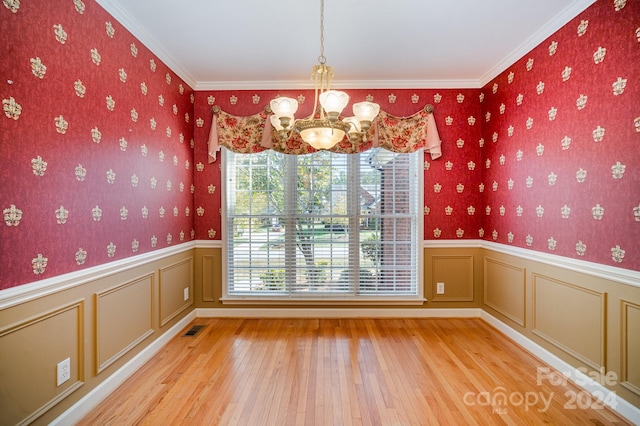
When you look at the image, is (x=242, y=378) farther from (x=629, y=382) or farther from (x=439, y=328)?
(x=629, y=382)

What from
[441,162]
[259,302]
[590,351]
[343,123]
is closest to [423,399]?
[590,351]

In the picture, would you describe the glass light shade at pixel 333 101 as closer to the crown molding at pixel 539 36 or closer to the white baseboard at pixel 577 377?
the crown molding at pixel 539 36

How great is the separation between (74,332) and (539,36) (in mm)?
4070

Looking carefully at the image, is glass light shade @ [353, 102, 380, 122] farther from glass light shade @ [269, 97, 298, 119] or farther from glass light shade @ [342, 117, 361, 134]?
glass light shade @ [269, 97, 298, 119]

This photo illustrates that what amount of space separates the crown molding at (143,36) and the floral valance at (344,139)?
517 millimetres

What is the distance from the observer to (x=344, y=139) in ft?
12.0

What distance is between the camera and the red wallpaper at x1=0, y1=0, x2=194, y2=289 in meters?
1.61

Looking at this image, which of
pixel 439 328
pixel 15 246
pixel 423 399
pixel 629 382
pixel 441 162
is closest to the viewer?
pixel 15 246

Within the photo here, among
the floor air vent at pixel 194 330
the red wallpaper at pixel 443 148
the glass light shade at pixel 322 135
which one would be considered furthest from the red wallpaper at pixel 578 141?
the floor air vent at pixel 194 330

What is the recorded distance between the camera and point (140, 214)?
268 cm

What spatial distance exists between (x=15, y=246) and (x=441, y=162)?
372 centimetres

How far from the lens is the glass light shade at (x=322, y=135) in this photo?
187cm

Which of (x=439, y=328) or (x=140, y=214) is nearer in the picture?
(x=140, y=214)

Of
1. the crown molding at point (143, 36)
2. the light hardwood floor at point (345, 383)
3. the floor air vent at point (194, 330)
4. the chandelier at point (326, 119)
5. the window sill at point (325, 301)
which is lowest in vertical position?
the light hardwood floor at point (345, 383)
